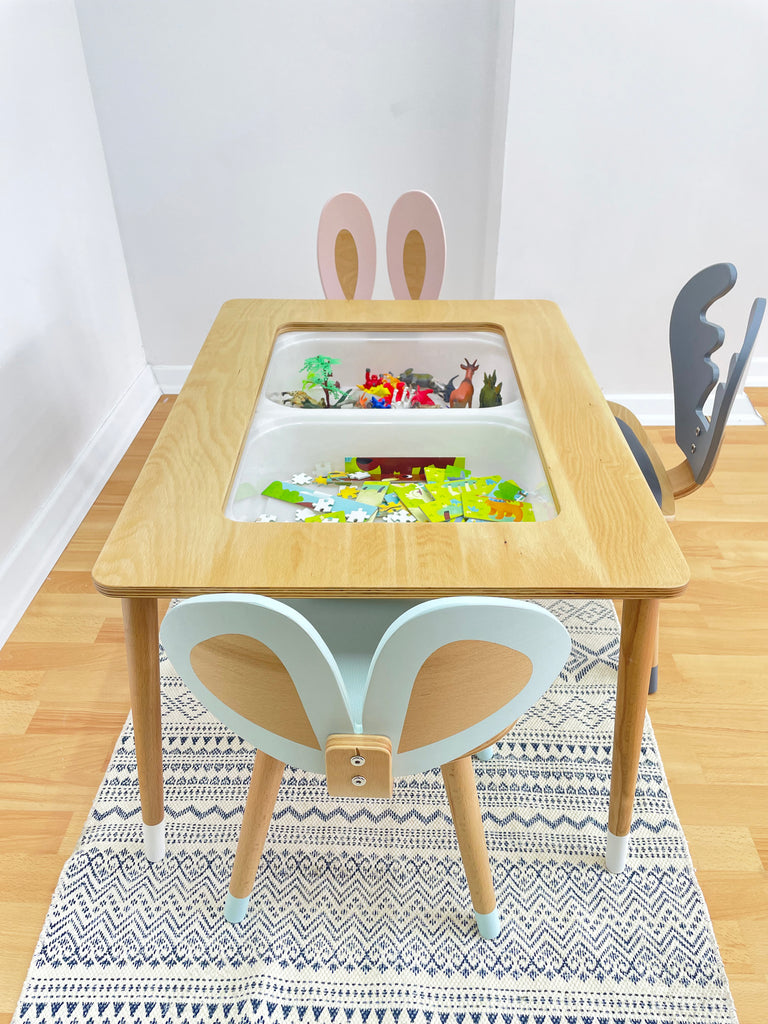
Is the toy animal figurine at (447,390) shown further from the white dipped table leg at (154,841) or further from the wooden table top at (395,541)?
the white dipped table leg at (154,841)

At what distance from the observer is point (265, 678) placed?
94 centimetres

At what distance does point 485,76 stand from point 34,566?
6.67ft

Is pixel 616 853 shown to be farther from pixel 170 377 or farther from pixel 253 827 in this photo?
pixel 170 377

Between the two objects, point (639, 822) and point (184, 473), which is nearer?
point (184, 473)

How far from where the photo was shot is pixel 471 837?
1219 millimetres

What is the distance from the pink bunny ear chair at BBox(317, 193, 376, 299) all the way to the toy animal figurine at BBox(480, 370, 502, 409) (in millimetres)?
614

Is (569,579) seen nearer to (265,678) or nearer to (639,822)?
(265,678)

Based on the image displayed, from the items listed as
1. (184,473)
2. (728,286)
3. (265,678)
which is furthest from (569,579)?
(728,286)

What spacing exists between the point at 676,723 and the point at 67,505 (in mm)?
1729

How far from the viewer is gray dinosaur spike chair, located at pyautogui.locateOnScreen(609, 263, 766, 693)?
151cm

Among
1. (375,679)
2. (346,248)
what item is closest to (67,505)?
(346,248)

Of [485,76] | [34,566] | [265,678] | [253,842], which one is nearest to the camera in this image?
[265,678]

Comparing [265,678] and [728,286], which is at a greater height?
[728,286]

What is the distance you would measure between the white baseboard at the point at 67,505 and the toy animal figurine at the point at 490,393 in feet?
4.10
